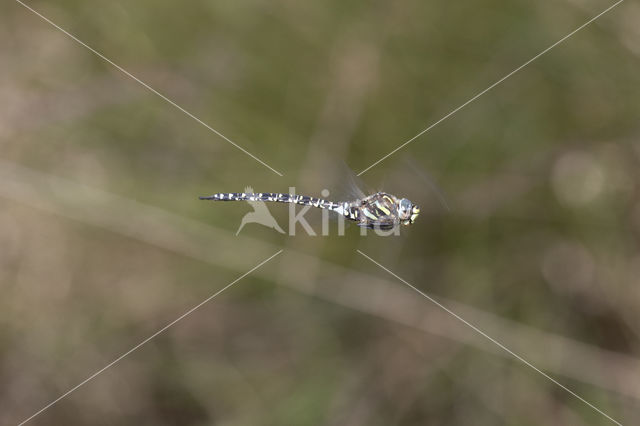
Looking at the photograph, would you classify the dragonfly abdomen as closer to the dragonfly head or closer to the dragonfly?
the dragonfly

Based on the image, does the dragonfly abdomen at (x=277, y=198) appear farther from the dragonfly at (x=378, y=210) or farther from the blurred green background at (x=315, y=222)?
the blurred green background at (x=315, y=222)

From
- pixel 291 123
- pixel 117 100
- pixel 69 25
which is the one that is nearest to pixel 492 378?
pixel 291 123

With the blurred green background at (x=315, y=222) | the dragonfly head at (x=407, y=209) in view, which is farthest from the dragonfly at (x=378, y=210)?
the blurred green background at (x=315, y=222)

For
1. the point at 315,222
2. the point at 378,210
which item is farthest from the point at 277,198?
the point at 378,210

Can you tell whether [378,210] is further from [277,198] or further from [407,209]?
[277,198]

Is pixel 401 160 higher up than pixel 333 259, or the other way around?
pixel 401 160

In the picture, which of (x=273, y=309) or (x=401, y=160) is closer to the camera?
(x=401, y=160)

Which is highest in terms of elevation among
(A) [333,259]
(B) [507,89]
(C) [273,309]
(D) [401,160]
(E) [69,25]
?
(E) [69,25]

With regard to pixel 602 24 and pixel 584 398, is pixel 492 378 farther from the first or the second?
pixel 602 24
